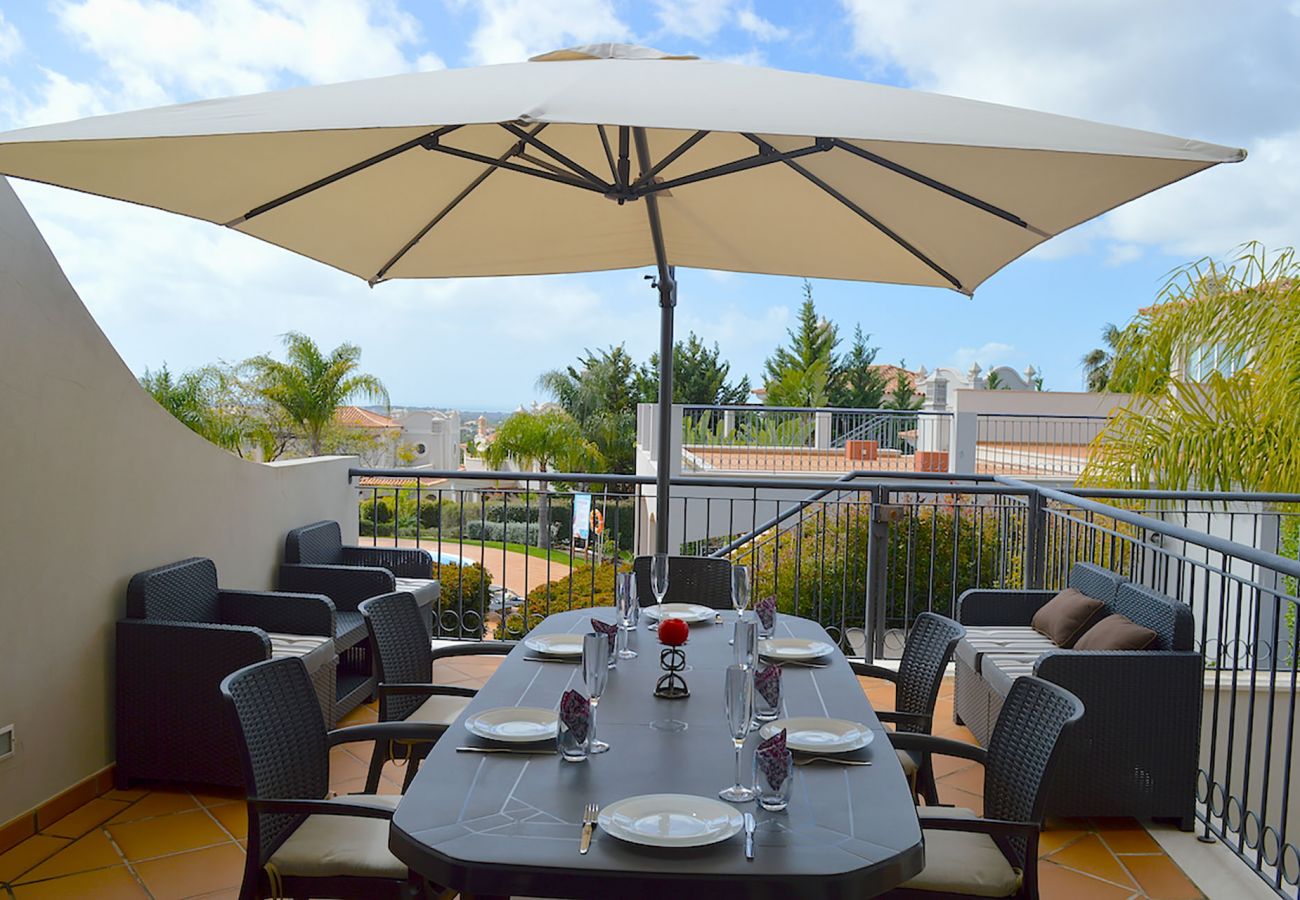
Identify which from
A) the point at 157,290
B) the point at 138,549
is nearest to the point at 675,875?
the point at 138,549

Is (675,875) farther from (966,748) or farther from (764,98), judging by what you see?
(764,98)

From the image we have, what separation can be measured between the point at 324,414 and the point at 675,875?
641 inches

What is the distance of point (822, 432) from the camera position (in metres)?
17.9

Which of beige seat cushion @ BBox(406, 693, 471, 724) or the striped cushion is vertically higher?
the striped cushion

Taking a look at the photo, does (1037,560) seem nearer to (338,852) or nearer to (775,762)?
(775,762)

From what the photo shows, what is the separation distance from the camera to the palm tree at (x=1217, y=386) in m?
6.43

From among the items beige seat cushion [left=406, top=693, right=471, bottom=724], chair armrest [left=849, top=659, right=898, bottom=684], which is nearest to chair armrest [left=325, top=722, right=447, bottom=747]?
beige seat cushion [left=406, top=693, right=471, bottom=724]

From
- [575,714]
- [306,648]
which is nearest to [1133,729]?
[575,714]

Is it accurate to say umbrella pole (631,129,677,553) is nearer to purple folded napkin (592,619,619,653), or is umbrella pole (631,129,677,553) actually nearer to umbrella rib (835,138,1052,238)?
umbrella rib (835,138,1052,238)

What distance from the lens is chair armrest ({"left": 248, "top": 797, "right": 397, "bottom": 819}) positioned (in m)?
1.97

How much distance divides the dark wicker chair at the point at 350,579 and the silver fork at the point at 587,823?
2.53 meters

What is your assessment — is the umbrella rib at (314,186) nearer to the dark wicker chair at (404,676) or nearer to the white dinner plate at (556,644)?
the dark wicker chair at (404,676)

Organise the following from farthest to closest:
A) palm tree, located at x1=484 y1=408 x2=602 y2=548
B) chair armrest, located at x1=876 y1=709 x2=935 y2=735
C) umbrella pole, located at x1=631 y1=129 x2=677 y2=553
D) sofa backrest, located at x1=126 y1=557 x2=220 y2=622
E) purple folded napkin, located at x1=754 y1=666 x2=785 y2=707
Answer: palm tree, located at x1=484 y1=408 x2=602 y2=548, umbrella pole, located at x1=631 y1=129 x2=677 y2=553, sofa backrest, located at x1=126 y1=557 x2=220 y2=622, chair armrest, located at x1=876 y1=709 x2=935 y2=735, purple folded napkin, located at x1=754 y1=666 x2=785 y2=707

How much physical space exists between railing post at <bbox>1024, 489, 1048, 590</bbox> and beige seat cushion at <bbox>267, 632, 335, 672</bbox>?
3319 mm
